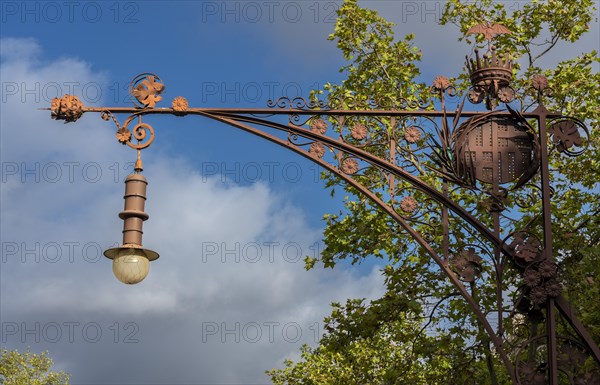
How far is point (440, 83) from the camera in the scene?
7867 millimetres

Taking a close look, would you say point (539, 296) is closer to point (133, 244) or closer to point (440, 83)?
point (440, 83)

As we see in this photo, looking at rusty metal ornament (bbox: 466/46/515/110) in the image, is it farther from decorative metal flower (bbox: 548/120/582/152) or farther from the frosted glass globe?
the frosted glass globe

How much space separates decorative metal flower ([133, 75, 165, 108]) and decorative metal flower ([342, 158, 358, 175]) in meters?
1.80

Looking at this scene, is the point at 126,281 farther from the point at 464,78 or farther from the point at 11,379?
the point at 11,379

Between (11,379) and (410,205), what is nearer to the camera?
(410,205)

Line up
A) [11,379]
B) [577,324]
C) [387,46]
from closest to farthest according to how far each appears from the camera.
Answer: [577,324]
[387,46]
[11,379]

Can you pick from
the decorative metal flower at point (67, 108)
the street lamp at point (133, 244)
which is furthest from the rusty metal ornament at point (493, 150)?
the decorative metal flower at point (67, 108)

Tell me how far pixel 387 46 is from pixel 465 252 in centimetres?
1030

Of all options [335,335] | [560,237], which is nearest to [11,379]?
[335,335]

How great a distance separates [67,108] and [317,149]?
2.31m

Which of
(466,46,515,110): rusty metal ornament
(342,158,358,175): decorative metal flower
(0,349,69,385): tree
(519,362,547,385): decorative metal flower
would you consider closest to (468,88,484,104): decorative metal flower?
(466,46,515,110): rusty metal ornament

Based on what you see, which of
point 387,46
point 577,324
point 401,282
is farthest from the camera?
point 387,46

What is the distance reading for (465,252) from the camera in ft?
23.9

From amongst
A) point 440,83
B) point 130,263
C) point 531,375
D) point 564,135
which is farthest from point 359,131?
point 531,375
